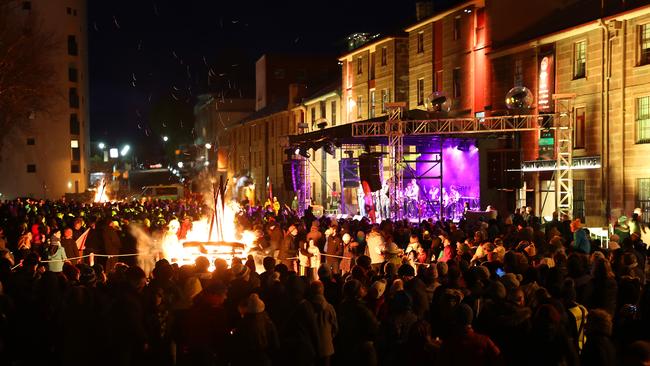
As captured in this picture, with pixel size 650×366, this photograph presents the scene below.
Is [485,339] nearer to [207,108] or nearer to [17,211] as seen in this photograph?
[17,211]

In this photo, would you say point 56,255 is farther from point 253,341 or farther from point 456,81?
point 456,81

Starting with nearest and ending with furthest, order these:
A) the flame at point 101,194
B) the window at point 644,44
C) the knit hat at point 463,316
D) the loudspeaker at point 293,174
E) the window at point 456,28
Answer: the knit hat at point 463,316, the window at point 644,44, the window at point 456,28, the loudspeaker at point 293,174, the flame at point 101,194

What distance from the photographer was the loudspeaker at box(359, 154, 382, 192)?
2930 cm

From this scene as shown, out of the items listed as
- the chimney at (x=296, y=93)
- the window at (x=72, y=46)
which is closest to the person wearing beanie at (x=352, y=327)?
the chimney at (x=296, y=93)

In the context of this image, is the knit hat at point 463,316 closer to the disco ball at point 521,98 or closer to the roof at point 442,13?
the disco ball at point 521,98

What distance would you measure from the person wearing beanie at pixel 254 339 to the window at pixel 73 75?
63.7 m

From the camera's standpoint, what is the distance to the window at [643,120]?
26828 mm

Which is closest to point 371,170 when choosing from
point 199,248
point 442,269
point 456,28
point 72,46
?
point 456,28

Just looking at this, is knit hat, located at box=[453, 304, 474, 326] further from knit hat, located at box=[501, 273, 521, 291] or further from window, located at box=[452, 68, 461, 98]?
window, located at box=[452, 68, 461, 98]

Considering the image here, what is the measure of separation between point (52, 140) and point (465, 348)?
61.8 m

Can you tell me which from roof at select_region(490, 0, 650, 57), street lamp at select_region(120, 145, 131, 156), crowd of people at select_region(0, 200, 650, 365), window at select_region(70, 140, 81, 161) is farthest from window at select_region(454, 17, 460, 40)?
street lamp at select_region(120, 145, 131, 156)

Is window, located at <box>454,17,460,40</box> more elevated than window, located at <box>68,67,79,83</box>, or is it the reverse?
window, located at <box>68,67,79,83</box>

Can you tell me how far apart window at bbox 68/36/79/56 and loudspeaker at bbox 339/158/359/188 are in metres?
32.6

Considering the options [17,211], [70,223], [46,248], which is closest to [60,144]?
[17,211]
